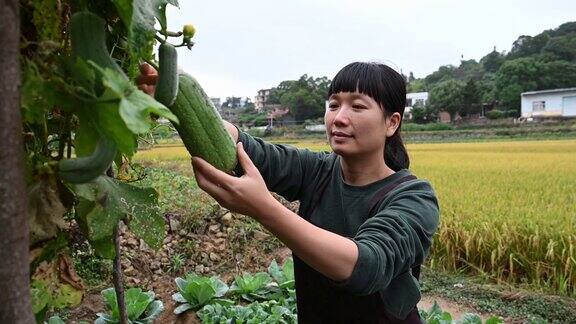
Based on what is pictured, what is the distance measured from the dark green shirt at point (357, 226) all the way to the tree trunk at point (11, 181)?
3.43 feet

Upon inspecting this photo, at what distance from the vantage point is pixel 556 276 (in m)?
6.98

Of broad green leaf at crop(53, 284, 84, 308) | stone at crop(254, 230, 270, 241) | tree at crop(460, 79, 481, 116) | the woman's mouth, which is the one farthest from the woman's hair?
tree at crop(460, 79, 481, 116)

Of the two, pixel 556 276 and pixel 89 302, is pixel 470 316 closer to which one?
pixel 556 276

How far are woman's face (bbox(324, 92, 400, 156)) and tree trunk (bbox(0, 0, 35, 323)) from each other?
1.48 m

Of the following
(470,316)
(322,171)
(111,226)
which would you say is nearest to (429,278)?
(470,316)

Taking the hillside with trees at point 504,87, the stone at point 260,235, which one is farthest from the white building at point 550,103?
the stone at point 260,235

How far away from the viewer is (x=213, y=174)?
1392 mm

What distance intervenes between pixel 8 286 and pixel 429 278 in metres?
6.79

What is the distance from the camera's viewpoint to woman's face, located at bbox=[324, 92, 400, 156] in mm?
2062

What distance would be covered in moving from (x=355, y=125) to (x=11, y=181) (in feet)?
4.97

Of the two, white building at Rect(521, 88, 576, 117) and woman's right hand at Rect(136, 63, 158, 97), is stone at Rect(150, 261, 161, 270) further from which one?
white building at Rect(521, 88, 576, 117)

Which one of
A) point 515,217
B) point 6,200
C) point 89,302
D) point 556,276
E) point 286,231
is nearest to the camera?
point 6,200

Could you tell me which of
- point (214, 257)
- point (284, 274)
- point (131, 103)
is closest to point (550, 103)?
point (214, 257)

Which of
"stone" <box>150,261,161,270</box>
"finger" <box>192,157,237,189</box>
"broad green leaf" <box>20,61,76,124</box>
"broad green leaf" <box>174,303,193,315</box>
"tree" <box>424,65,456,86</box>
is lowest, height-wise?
"stone" <box>150,261,161,270</box>
